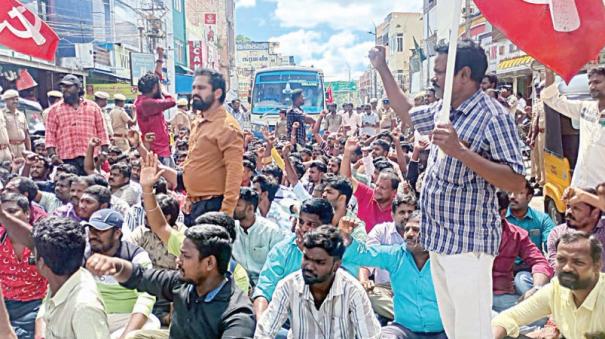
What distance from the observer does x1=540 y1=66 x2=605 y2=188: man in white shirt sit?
4.34m

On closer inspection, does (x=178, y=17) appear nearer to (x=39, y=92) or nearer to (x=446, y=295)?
(x=39, y=92)

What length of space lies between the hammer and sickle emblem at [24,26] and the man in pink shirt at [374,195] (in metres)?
2.67

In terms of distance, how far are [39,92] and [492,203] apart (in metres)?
18.6

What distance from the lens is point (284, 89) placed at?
16953 mm

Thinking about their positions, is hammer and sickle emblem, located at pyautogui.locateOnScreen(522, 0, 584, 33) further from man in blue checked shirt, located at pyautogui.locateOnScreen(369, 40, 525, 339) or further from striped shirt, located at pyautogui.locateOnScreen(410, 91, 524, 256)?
striped shirt, located at pyautogui.locateOnScreen(410, 91, 524, 256)

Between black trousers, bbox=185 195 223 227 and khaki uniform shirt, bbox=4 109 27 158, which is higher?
khaki uniform shirt, bbox=4 109 27 158

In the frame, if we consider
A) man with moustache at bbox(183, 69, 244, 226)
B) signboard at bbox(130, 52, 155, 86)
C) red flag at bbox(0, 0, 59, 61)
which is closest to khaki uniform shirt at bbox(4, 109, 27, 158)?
red flag at bbox(0, 0, 59, 61)

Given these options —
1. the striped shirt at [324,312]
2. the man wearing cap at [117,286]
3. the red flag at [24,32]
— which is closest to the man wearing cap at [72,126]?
the red flag at [24,32]

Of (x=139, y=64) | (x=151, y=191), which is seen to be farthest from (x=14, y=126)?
(x=139, y=64)

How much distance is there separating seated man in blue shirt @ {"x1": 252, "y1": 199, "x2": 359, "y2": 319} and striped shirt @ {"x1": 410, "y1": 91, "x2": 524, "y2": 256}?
1.25 metres

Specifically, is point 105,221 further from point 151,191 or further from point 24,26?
point 24,26

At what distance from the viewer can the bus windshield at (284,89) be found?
16.8 m

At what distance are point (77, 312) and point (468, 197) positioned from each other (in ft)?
5.30

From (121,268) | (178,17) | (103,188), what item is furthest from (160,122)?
(178,17)
